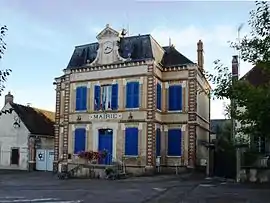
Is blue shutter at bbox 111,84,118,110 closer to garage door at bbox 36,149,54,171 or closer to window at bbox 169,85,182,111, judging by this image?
window at bbox 169,85,182,111

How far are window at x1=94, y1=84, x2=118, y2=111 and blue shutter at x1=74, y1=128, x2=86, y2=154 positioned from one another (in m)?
2.11

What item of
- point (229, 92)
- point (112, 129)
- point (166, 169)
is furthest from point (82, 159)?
point (229, 92)

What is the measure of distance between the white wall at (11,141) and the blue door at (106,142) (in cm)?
945

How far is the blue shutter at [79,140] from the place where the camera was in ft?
104

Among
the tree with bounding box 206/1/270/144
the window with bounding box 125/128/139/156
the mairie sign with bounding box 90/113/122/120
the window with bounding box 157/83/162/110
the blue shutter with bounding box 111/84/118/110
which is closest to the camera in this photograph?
the tree with bounding box 206/1/270/144

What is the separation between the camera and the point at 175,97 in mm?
30719

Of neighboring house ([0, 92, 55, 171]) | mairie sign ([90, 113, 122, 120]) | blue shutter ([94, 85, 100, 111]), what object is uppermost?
blue shutter ([94, 85, 100, 111])

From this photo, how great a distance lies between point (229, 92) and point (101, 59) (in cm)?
2250

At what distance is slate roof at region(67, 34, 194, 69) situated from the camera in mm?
30736

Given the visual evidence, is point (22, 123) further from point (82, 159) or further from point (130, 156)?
point (130, 156)

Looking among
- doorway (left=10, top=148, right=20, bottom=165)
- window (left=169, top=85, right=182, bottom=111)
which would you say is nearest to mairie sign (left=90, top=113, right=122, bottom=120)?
window (left=169, top=85, right=182, bottom=111)

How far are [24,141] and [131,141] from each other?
12497 mm

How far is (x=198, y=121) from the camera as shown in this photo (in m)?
31.7

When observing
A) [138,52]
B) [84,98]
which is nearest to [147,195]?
[138,52]
